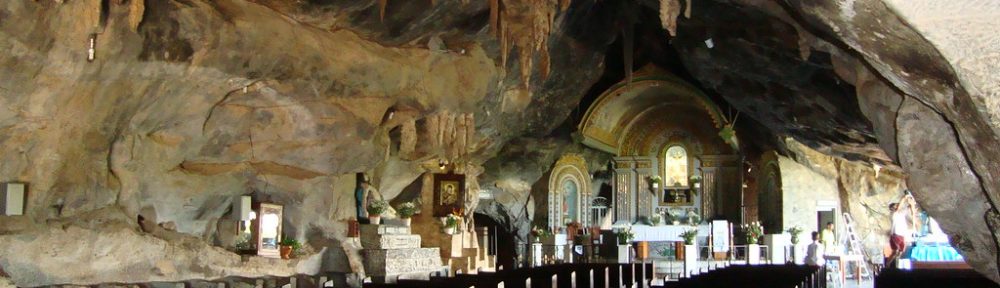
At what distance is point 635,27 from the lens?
2861 cm

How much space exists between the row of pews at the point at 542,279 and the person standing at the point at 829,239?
1270cm

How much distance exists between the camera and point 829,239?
26547 millimetres

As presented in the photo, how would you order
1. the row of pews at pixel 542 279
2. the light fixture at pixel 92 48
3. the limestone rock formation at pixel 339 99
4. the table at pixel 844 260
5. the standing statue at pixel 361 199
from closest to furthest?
the row of pews at pixel 542 279, the limestone rock formation at pixel 339 99, the light fixture at pixel 92 48, the standing statue at pixel 361 199, the table at pixel 844 260

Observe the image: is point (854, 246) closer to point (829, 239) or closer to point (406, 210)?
point (829, 239)

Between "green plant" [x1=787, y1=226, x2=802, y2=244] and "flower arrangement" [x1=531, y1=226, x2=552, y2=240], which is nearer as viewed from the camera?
"green plant" [x1=787, y1=226, x2=802, y2=244]

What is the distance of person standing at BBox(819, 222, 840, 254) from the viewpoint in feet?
84.9

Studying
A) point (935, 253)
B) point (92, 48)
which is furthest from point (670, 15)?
point (935, 253)

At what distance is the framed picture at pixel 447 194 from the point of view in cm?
2578

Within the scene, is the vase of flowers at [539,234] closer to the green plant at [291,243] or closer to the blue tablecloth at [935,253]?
the green plant at [291,243]

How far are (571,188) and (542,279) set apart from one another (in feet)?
70.3

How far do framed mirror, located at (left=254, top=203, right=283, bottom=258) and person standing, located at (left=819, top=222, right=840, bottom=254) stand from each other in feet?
48.6

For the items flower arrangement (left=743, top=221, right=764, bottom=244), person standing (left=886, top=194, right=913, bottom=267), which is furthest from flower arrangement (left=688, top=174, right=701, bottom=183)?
person standing (left=886, top=194, right=913, bottom=267)

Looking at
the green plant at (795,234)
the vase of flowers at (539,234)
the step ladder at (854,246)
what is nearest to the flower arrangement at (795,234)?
the green plant at (795,234)

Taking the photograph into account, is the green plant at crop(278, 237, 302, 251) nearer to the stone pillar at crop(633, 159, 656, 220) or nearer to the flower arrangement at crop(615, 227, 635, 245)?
the flower arrangement at crop(615, 227, 635, 245)
